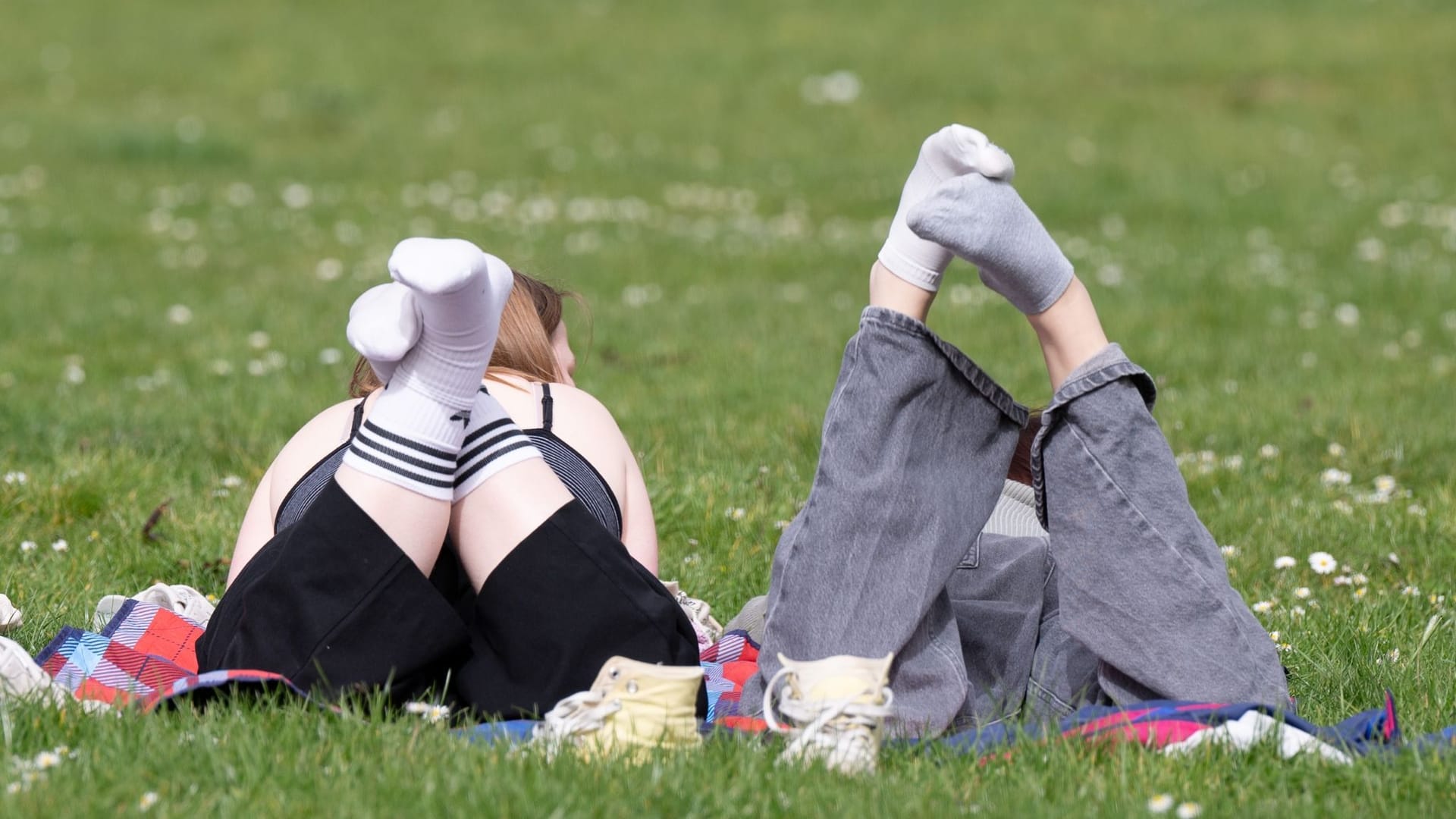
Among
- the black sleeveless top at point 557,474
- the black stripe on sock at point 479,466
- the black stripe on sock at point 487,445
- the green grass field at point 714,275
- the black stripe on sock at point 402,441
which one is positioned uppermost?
the black stripe on sock at point 402,441

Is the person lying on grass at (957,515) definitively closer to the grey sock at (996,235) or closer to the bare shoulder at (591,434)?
the grey sock at (996,235)

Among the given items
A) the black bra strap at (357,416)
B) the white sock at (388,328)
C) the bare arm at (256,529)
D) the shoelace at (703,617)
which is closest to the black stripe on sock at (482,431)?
the white sock at (388,328)

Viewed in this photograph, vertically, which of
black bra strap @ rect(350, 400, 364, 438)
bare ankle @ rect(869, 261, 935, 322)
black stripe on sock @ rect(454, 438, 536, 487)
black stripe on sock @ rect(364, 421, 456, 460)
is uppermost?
bare ankle @ rect(869, 261, 935, 322)

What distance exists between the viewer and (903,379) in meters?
2.71

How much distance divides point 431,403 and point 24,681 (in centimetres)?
94

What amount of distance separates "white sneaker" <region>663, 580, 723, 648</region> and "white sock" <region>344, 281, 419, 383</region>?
118cm

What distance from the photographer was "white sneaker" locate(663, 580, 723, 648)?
3.72 m

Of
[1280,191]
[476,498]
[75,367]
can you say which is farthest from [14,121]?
[476,498]

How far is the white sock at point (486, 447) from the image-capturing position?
292 cm

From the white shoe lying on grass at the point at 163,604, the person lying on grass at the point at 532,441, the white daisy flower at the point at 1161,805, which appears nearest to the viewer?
the white daisy flower at the point at 1161,805

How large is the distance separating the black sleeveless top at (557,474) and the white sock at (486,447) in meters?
0.29

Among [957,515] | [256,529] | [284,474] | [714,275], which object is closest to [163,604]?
[256,529]

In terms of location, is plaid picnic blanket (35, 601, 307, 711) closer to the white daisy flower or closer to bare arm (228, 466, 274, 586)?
bare arm (228, 466, 274, 586)

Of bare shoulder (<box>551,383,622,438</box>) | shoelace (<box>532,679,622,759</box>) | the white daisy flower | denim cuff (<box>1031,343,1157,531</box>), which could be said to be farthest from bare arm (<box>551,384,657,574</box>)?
the white daisy flower
